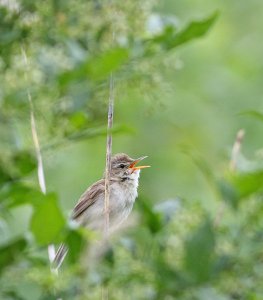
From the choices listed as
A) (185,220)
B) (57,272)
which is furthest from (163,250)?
(57,272)

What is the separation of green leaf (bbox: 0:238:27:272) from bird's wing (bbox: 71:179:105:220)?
324cm

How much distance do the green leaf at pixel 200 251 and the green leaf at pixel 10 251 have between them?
47 centimetres

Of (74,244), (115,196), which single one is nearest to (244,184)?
(74,244)

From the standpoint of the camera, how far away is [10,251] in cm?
266

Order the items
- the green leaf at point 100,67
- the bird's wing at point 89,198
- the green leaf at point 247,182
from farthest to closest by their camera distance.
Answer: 1. the bird's wing at point 89,198
2. the green leaf at point 100,67
3. the green leaf at point 247,182

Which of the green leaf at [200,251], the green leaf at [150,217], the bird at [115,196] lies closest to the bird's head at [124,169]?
the bird at [115,196]

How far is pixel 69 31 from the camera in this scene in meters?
4.23

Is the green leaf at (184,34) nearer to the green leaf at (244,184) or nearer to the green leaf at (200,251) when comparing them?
the green leaf at (244,184)

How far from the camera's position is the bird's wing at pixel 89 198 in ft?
20.0

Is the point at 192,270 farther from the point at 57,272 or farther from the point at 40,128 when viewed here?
the point at 40,128

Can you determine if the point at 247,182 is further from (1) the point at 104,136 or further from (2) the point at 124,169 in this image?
(2) the point at 124,169

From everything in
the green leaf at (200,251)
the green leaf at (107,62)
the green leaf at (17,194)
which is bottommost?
the green leaf at (200,251)

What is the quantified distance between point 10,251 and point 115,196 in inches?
136

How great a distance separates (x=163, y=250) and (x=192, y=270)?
0.23 meters
